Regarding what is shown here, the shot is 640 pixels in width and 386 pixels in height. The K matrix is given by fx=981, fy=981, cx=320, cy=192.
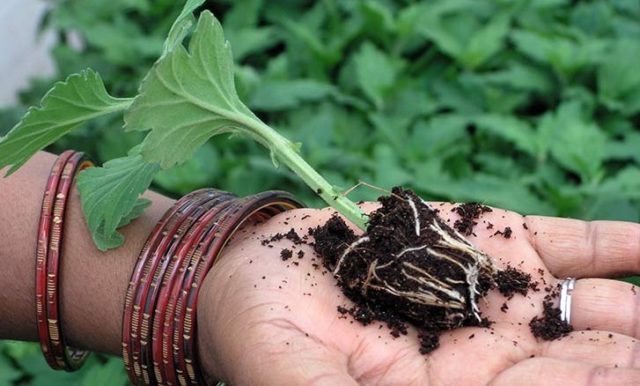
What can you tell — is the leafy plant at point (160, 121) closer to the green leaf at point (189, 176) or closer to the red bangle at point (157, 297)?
the red bangle at point (157, 297)

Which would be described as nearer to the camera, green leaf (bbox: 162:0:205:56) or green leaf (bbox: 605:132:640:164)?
green leaf (bbox: 162:0:205:56)

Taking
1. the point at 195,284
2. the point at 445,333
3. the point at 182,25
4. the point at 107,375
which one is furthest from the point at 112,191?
the point at 445,333

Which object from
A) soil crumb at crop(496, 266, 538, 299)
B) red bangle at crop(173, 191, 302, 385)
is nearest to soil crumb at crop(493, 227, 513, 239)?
soil crumb at crop(496, 266, 538, 299)

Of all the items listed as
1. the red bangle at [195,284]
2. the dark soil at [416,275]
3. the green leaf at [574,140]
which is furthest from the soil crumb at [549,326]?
the green leaf at [574,140]

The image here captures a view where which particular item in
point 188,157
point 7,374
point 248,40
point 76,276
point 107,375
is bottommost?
point 7,374

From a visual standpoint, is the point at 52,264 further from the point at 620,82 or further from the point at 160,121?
the point at 620,82

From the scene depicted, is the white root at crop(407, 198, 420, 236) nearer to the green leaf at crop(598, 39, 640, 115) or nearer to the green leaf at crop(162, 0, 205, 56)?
the green leaf at crop(162, 0, 205, 56)

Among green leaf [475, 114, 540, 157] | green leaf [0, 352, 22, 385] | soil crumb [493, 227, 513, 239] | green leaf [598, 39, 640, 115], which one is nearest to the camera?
soil crumb [493, 227, 513, 239]
